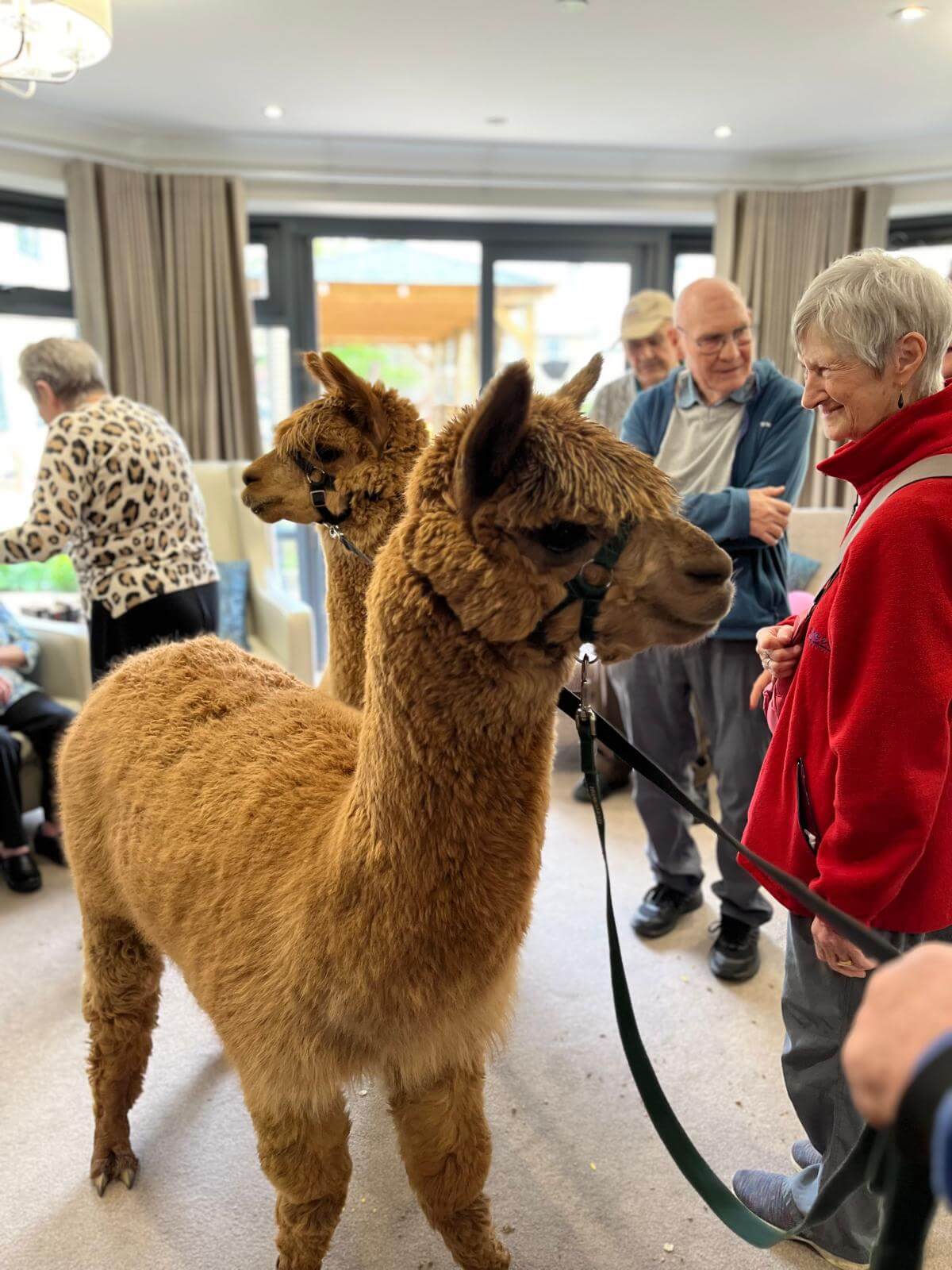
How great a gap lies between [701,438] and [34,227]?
468 cm

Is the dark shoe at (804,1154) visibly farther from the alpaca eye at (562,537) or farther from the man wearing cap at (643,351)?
the man wearing cap at (643,351)

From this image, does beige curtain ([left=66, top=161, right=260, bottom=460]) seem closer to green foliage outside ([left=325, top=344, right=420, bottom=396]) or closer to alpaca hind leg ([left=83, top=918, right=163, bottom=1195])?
green foliage outside ([left=325, top=344, right=420, bottom=396])

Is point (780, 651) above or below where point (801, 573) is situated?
above

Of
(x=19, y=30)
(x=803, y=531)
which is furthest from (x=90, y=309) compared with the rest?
(x=803, y=531)

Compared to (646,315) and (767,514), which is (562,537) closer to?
(767,514)

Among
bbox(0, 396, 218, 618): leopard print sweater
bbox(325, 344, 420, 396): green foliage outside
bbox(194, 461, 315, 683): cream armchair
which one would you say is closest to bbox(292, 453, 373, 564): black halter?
bbox(0, 396, 218, 618): leopard print sweater

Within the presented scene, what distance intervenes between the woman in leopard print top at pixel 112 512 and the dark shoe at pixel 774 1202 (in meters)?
→ 2.08

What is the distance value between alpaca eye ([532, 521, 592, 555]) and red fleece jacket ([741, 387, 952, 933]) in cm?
45

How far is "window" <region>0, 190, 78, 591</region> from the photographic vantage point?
4.99 metres

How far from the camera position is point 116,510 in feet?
8.16

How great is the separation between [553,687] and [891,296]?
74 cm

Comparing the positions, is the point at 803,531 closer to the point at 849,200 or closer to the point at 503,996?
the point at 849,200

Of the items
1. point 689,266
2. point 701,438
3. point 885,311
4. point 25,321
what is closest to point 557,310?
point 689,266

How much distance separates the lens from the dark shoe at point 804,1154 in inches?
66.2
